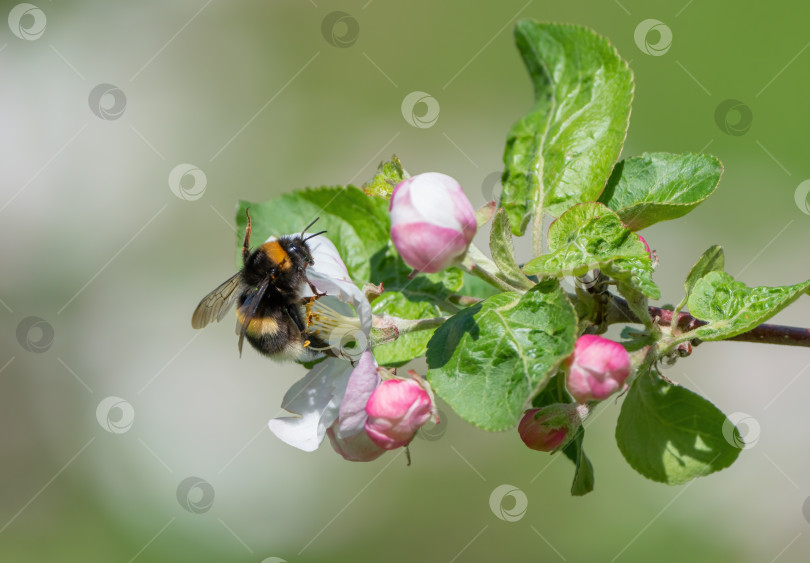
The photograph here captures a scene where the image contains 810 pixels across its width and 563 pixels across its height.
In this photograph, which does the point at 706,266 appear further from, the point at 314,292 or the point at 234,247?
the point at 234,247

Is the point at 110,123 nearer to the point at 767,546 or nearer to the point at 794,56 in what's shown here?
the point at 794,56

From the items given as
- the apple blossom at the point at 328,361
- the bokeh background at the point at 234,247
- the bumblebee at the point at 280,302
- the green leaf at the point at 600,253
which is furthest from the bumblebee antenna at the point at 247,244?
the bokeh background at the point at 234,247

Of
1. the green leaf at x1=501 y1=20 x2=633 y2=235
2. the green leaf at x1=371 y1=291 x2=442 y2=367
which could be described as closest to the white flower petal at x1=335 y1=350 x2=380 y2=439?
the green leaf at x1=371 y1=291 x2=442 y2=367

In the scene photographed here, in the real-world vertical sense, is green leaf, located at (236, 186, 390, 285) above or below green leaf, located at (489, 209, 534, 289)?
Answer: below

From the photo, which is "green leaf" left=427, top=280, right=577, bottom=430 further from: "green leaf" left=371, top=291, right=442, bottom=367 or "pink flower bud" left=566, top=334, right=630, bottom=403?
"green leaf" left=371, top=291, right=442, bottom=367

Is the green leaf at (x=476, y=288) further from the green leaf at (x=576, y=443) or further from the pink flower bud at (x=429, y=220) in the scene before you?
the pink flower bud at (x=429, y=220)

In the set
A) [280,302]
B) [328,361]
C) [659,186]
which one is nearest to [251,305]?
[280,302]
